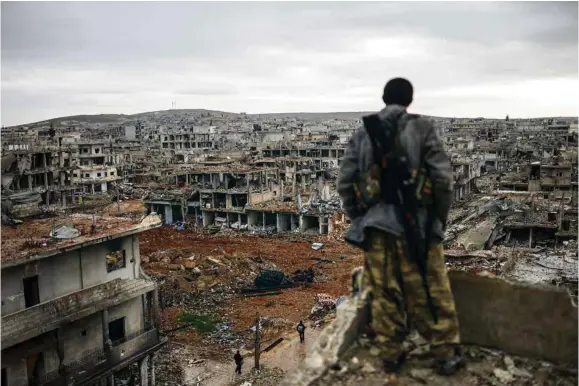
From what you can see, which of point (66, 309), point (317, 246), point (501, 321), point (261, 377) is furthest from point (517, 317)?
point (317, 246)

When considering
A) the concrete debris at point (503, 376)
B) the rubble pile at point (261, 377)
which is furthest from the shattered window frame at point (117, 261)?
the concrete debris at point (503, 376)

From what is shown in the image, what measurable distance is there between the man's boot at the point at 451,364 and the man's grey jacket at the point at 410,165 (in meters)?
1.09

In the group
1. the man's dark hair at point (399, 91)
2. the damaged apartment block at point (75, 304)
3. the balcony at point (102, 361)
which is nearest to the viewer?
the man's dark hair at point (399, 91)

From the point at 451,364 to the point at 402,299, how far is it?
0.70 meters

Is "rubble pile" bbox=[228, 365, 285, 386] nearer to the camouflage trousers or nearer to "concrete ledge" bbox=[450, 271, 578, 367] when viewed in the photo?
"concrete ledge" bbox=[450, 271, 578, 367]

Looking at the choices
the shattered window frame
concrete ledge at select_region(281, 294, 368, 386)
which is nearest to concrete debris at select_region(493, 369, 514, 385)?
concrete ledge at select_region(281, 294, 368, 386)

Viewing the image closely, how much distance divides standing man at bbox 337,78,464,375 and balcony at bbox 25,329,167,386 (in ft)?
43.3

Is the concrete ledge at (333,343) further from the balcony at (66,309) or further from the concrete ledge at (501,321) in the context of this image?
the balcony at (66,309)

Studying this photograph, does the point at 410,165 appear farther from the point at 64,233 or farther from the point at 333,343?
the point at 64,233

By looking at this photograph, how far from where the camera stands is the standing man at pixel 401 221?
16.5ft

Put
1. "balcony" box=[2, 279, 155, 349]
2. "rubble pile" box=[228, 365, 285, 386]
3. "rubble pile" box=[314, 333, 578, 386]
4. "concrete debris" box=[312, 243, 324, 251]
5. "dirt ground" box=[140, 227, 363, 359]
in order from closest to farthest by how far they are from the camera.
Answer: "rubble pile" box=[314, 333, 578, 386] < "balcony" box=[2, 279, 155, 349] < "rubble pile" box=[228, 365, 285, 386] < "dirt ground" box=[140, 227, 363, 359] < "concrete debris" box=[312, 243, 324, 251]

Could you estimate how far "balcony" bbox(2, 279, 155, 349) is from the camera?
1438 cm

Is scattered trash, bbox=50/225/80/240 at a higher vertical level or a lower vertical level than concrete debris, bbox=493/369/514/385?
lower

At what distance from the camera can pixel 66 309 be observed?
1587 centimetres
